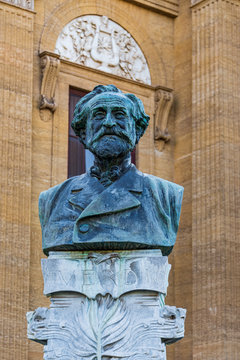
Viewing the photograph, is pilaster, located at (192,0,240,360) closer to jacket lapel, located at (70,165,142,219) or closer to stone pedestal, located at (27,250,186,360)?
jacket lapel, located at (70,165,142,219)

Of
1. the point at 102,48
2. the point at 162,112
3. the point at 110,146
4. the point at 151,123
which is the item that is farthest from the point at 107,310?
the point at 162,112

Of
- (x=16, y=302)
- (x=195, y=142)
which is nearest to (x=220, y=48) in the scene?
(x=195, y=142)

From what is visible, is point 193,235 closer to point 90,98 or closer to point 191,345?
point 191,345

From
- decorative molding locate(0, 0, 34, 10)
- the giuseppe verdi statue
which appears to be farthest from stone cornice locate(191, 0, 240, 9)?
the giuseppe verdi statue

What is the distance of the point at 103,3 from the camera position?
23.3 metres

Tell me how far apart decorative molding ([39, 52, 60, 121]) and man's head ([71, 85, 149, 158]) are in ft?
47.4

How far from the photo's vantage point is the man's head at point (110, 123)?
6.82m

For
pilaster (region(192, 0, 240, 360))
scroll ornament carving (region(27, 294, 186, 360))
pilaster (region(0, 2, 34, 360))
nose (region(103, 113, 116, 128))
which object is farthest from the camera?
pilaster (region(192, 0, 240, 360))

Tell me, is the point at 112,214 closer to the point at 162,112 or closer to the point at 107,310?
the point at 107,310

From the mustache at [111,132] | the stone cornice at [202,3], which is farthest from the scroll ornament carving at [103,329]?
the stone cornice at [202,3]

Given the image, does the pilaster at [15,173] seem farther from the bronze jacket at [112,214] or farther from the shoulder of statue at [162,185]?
the shoulder of statue at [162,185]

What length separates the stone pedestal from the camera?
6.55 meters

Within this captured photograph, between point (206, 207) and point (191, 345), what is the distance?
2.89 m

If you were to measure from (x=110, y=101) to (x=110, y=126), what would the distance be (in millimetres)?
184
